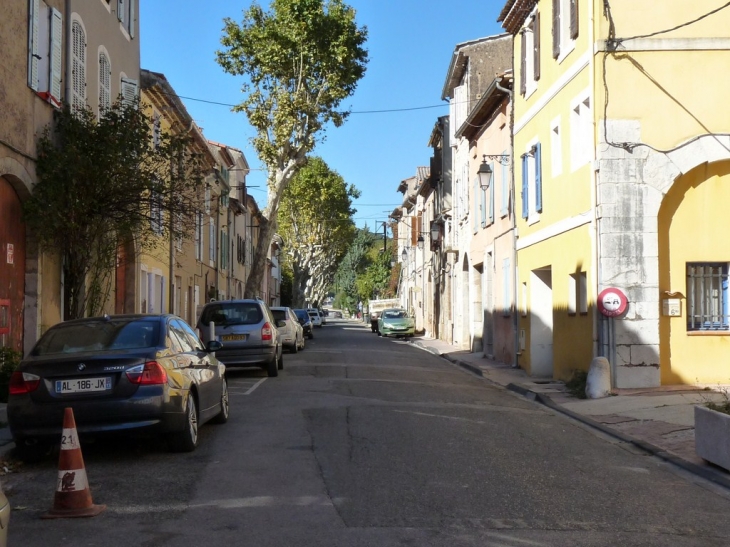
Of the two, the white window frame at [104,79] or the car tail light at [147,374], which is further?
the white window frame at [104,79]

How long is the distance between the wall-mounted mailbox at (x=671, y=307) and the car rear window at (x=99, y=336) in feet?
31.7

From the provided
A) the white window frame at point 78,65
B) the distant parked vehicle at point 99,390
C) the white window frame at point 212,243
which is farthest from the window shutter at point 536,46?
the white window frame at point 212,243

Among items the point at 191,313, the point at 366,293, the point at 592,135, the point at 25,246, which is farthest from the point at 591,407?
the point at 366,293

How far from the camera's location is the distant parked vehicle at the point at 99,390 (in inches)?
350

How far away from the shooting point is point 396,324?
4897 cm

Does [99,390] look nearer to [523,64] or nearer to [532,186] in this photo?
[532,186]

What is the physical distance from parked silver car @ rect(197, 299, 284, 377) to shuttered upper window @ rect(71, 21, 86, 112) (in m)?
5.29

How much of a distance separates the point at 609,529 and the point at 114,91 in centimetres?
1749

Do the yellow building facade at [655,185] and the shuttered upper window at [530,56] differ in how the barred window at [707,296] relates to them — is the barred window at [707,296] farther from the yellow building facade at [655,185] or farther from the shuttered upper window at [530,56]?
the shuttered upper window at [530,56]

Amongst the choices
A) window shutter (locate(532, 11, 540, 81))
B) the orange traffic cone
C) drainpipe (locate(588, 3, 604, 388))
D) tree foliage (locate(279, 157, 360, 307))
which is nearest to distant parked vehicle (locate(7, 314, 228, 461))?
the orange traffic cone

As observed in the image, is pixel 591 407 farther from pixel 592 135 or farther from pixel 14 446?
pixel 14 446

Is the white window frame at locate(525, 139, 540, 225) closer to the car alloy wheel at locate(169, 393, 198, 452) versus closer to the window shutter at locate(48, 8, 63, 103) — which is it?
the window shutter at locate(48, 8, 63, 103)

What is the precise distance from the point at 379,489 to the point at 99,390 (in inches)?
118

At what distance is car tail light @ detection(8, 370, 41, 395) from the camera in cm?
894
